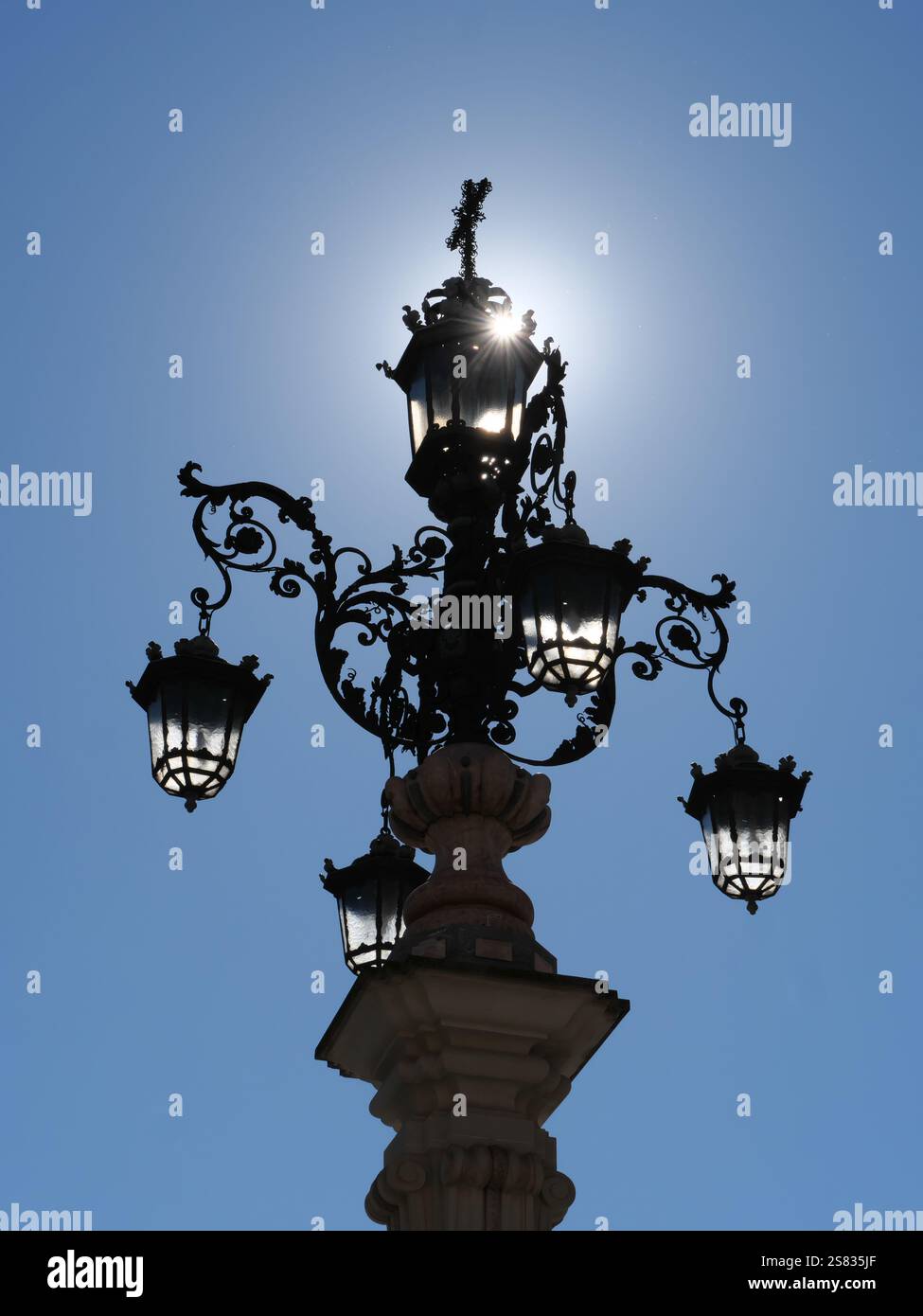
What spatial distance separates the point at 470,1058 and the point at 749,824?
2058 millimetres

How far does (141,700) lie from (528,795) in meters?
1.85

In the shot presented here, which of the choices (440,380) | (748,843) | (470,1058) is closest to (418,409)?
(440,380)

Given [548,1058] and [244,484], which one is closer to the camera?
[548,1058]

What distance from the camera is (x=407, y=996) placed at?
6793 millimetres

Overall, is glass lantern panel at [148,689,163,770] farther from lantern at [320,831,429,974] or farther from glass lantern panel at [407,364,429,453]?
glass lantern panel at [407,364,429,453]

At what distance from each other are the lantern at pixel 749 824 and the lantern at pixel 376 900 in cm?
164

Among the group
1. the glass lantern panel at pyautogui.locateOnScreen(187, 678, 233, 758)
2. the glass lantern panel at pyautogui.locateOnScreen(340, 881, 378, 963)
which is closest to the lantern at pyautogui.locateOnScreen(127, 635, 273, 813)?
the glass lantern panel at pyautogui.locateOnScreen(187, 678, 233, 758)

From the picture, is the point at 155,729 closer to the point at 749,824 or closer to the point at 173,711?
the point at 173,711

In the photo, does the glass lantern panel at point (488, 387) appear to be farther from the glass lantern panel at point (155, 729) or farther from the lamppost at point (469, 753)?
the glass lantern panel at point (155, 729)

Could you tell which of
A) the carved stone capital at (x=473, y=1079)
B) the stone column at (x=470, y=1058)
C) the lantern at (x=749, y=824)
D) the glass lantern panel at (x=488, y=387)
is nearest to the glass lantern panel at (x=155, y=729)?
the stone column at (x=470, y=1058)

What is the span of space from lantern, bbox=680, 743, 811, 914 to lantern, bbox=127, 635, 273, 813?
2156 millimetres

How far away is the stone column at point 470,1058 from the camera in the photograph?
22.0ft
